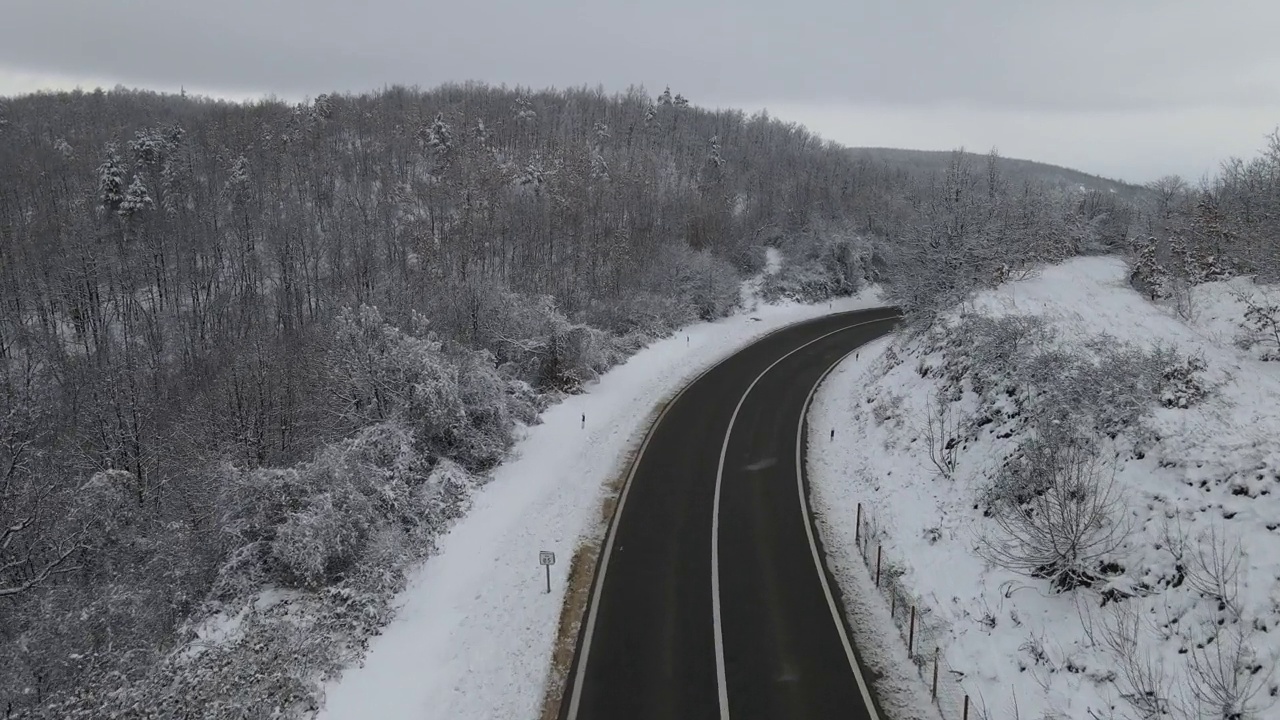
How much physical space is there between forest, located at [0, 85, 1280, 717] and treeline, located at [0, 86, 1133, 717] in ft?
0.49

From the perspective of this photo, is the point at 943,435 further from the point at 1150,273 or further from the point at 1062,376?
the point at 1150,273

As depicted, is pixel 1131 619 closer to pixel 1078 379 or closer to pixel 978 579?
pixel 978 579

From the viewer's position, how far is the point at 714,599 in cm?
1530

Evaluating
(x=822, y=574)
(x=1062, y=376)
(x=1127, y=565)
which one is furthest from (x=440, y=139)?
(x=1127, y=565)

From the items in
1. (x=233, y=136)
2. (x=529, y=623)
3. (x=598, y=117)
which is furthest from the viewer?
(x=598, y=117)

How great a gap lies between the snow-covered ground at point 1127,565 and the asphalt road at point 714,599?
60.3 inches

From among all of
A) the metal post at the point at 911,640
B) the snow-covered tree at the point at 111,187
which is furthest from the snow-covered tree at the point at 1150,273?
the snow-covered tree at the point at 111,187

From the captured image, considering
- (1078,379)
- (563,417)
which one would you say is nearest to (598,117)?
(563,417)

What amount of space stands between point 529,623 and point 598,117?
132 metres

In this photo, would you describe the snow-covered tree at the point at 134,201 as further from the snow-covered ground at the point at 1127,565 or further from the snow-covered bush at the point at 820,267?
the snow-covered ground at the point at 1127,565

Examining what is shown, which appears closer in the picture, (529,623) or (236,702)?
(236,702)

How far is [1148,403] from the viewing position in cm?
1520

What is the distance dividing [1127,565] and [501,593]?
13210mm

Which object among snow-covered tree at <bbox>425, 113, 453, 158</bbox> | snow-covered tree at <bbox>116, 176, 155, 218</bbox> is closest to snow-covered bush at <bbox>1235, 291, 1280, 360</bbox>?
snow-covered tree at <bbox>116, 176, 155, 218</bbox>
